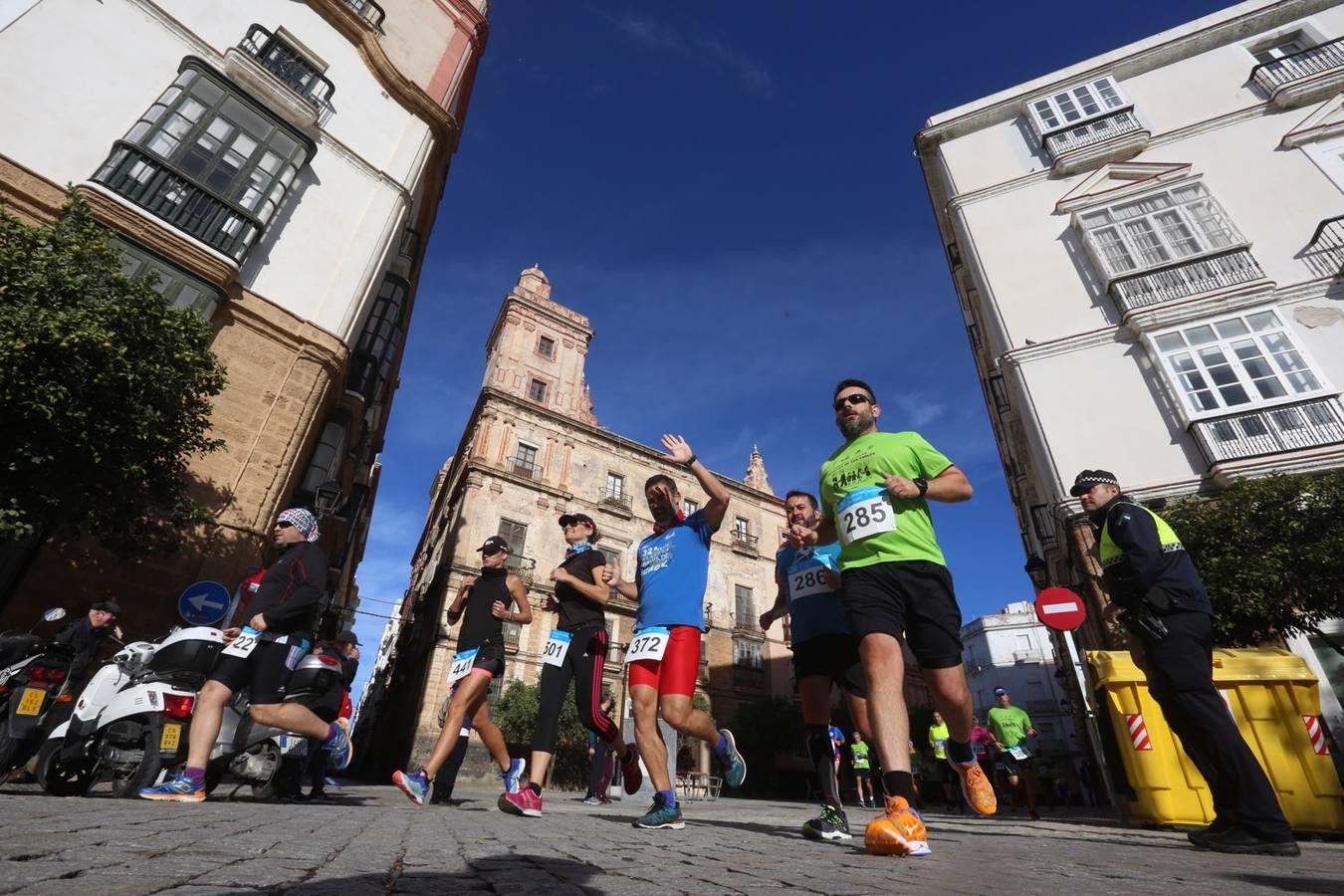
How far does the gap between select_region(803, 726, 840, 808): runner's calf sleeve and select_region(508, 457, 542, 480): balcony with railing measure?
2218cm

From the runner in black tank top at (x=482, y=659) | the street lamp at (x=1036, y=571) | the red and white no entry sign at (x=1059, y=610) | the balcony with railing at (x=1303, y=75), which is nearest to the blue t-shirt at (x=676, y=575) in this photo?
the runner in black tank top at (x=482, y=659)

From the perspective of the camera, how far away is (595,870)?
170 cm

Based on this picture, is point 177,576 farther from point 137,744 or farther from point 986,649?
point 986,649

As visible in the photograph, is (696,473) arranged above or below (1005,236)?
below

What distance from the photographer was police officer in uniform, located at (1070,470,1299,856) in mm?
2672

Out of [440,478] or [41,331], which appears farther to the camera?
[440,478]

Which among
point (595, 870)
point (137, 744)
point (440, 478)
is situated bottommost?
point (595, 870)

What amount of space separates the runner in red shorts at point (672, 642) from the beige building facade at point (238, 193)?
7.82 metres

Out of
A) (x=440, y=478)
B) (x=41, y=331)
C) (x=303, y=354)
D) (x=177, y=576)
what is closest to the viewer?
(x=41, y=331)

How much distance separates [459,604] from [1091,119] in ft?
59.7

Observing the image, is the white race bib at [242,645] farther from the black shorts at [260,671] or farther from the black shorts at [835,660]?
the black shorts at [835,660]

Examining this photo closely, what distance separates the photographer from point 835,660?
3.74 meters

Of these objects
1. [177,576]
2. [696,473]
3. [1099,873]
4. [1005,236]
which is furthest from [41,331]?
[1005,236]

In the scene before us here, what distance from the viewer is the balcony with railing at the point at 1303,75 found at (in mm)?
12992
